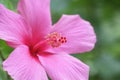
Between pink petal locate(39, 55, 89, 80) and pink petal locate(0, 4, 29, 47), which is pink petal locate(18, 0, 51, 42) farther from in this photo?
pink petal locate(39, 55, 89, 80)

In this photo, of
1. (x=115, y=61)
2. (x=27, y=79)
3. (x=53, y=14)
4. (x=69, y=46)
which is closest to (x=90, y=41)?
(x=69, y=46)

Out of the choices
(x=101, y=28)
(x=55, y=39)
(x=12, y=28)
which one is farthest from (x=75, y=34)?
(x=101, y=28)

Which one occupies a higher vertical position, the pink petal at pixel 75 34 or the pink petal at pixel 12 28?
the pink petal at pixel 12 28

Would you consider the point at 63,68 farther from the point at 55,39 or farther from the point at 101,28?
the point at 101,28

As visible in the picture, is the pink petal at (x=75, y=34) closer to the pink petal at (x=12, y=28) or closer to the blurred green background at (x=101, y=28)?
the pink petal at (x=12, y=28)

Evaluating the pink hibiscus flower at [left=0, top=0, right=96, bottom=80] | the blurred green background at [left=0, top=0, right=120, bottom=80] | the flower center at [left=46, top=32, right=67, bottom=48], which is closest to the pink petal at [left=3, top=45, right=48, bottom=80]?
the pink hibiscus flower at [left=0, top=0, right=96, bottom=80]

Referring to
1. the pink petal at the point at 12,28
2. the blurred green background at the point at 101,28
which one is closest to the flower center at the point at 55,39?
the pink petal at the point at 12,28

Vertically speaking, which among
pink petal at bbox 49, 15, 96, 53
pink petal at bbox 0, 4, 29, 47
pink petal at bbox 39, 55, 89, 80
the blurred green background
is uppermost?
pink petal at bbox 0, 4, 29, 47
